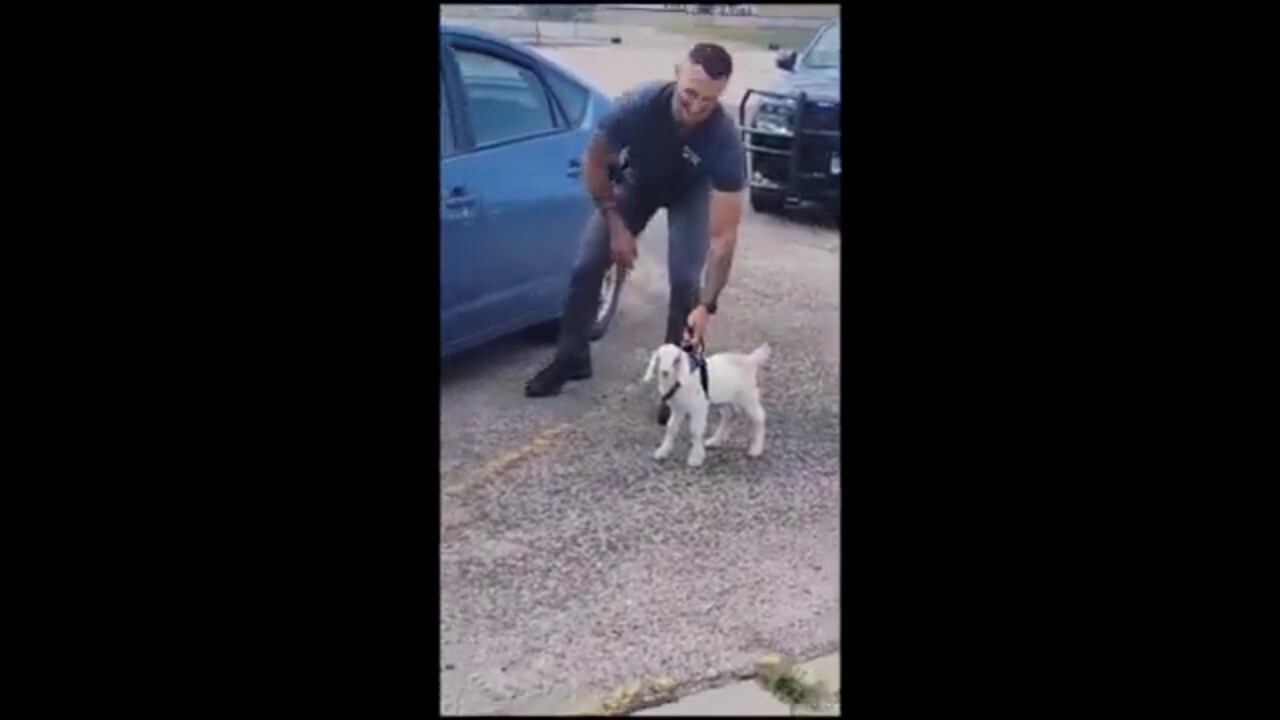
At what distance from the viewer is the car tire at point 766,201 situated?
2.76 metres

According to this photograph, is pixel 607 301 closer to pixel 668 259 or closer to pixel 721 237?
pixel 668 259

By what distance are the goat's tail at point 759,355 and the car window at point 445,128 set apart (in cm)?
65

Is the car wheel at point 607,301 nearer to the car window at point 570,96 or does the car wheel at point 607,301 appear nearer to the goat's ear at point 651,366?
the goat's ear at point 651,366

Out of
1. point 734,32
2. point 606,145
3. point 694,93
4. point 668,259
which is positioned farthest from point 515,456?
point 734,32

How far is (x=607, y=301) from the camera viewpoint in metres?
2.79

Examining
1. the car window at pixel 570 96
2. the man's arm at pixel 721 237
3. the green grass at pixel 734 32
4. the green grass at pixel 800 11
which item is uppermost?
the green grass at pixel 800 11

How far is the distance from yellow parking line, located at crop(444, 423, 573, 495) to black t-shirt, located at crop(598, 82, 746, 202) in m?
0.46

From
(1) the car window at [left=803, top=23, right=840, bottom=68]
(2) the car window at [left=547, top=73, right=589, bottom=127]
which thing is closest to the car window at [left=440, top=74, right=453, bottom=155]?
(2) the car window at [left=547, top=73, right=589, bottom=127]

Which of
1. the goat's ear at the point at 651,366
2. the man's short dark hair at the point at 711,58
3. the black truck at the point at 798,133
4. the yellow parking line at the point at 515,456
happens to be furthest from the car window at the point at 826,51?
the yellow parking line at the point at 515,456

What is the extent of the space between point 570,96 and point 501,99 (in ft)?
0.40

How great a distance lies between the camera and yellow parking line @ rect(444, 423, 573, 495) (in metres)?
2.71

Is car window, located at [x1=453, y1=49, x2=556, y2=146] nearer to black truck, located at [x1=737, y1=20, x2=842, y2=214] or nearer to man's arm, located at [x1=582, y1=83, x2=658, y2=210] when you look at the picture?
man's arm, located at [x1=582, y1=83, x2=658, y2=210]
